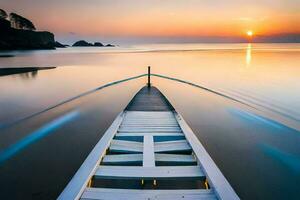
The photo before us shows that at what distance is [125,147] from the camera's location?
459 cm

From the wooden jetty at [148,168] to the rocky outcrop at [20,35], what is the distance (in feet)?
294

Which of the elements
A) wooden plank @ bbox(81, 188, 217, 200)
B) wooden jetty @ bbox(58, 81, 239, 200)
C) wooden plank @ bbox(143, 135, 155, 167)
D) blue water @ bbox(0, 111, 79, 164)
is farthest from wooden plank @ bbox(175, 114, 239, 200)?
blue water @ bbox(0, 111, 79, 164)

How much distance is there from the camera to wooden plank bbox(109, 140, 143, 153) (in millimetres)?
4462

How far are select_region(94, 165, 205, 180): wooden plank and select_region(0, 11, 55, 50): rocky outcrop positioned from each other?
299 feet

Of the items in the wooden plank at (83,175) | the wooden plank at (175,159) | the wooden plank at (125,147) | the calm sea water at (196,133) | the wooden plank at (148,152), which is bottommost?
the calm sea water at (196,133)

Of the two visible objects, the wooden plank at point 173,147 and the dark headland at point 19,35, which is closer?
the wooden plank at point 173,147

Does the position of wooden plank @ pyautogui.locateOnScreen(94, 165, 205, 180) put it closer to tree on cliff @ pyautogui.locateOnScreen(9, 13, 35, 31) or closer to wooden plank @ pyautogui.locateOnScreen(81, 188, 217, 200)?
wooden plank @ pyautogui.locateOnScreen(81, 188, 217, 200)

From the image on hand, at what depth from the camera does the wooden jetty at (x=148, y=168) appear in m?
2.91

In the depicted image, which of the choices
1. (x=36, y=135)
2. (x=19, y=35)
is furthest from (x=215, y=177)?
(x=19, y=35)

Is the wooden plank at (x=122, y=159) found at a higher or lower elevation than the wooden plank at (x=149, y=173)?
lower

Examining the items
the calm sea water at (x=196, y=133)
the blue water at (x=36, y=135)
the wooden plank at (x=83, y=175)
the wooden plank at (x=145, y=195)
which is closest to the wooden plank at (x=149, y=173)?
the wooden plank at (x=83, y=175)

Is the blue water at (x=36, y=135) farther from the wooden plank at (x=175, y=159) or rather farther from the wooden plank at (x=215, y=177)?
the wooden plank at (x=215, y=177)

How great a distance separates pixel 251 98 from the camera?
48.5ft

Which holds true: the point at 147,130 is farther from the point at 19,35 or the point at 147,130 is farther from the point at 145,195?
the point at 19,35
